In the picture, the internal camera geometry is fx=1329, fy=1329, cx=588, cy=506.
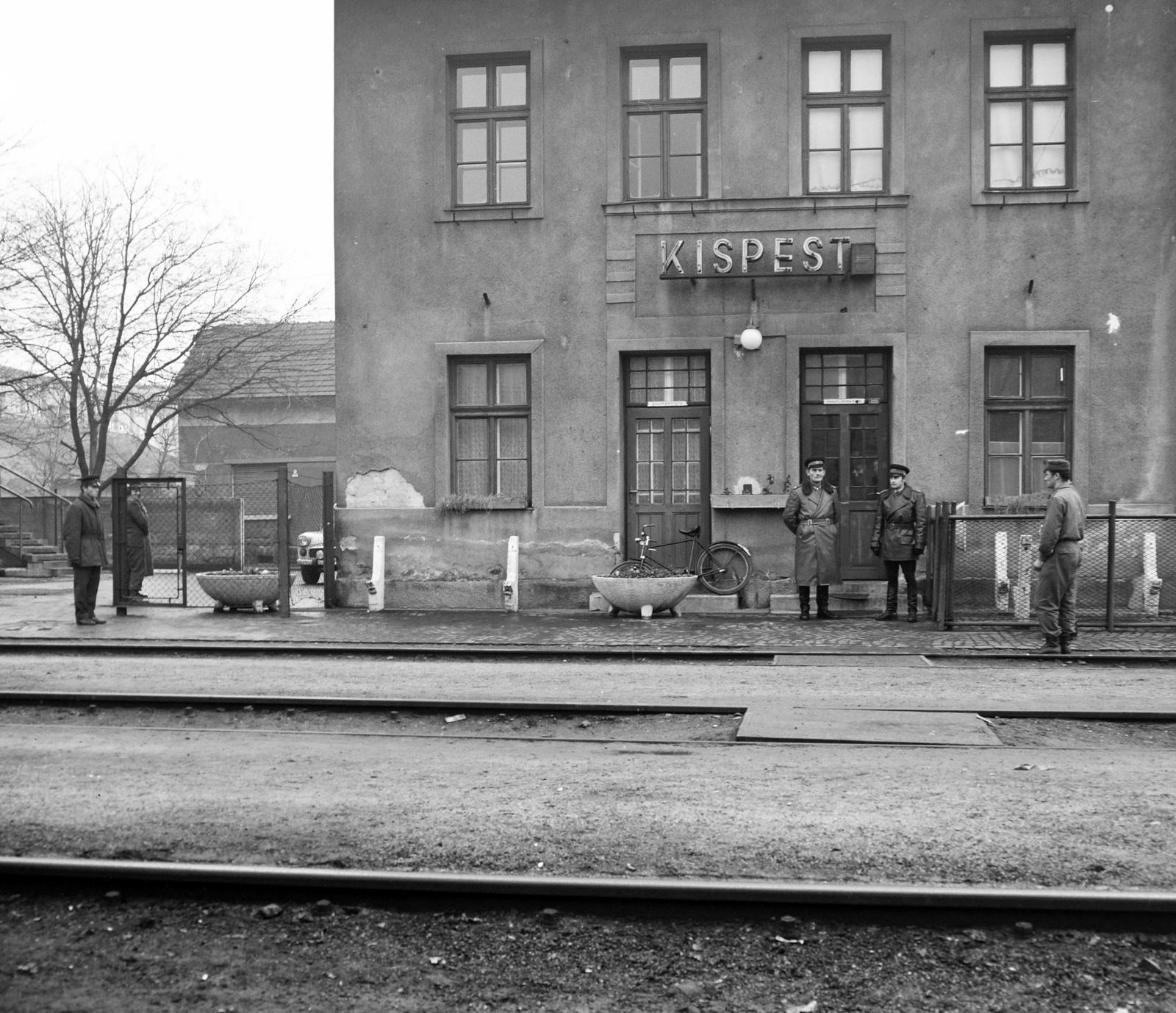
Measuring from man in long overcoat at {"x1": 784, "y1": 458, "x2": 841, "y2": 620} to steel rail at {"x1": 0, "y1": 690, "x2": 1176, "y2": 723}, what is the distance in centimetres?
657

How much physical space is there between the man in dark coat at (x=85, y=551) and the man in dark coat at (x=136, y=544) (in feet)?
7.32

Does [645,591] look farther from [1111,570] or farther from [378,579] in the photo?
[1111,570]

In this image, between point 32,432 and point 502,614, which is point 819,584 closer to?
point 502,614

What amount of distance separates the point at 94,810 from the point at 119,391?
3407 cm

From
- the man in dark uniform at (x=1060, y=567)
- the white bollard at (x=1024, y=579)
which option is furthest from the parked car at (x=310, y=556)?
the man in dark uniform at (x=1060, y=567)

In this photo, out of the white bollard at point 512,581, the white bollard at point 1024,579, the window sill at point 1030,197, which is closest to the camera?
the white bollard at point 1024,579

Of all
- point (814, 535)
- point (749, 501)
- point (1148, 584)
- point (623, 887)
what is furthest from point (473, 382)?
point (623, 887)

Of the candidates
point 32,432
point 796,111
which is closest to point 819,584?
point 796,111

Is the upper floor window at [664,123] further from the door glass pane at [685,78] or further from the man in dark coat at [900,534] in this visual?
the man in dark coat at [900,534]

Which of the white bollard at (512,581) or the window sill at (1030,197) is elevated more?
the window sill at (1030,197)

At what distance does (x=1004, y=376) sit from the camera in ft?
56.5

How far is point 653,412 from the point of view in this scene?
58.9 ft

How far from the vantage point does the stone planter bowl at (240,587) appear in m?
17.8

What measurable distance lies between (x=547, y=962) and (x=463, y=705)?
482 cm
